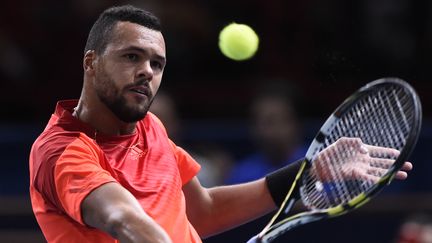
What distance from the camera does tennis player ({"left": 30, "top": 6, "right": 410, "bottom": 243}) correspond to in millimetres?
4176

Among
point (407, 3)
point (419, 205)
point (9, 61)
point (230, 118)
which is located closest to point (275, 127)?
point (419, 205)

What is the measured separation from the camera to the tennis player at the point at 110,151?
4.18 metres

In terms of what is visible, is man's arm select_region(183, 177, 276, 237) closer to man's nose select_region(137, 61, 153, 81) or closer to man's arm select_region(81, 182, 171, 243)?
man's nose select_region(137, 61, 153, 81)

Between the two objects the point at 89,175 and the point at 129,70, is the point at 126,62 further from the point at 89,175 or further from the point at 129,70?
the point at 89,175

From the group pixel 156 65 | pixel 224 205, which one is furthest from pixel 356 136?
pixel 156 65

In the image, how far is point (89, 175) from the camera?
4.18m

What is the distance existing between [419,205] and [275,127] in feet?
3.96

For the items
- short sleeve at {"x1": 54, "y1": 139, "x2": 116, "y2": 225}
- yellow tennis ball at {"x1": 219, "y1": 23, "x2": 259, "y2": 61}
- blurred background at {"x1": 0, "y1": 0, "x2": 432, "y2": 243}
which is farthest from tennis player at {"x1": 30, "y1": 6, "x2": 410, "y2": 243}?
blurred background at {"x1": 0, "y1": 0, "x2": 432, "y2": 243}

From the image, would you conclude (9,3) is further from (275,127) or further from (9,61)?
(275,127)

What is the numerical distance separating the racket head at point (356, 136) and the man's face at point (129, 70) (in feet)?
2.83

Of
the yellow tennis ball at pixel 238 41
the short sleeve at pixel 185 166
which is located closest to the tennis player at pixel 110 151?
the short sleeve at pixel 185 166

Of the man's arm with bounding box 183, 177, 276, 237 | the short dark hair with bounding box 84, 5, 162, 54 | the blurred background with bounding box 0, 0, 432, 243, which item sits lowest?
the blurred background with bounding box 0, 0, 432, 243

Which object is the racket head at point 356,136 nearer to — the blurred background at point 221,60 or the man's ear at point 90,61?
the man's ear at point 90,61

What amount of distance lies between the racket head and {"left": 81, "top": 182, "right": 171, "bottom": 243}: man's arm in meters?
0.97
